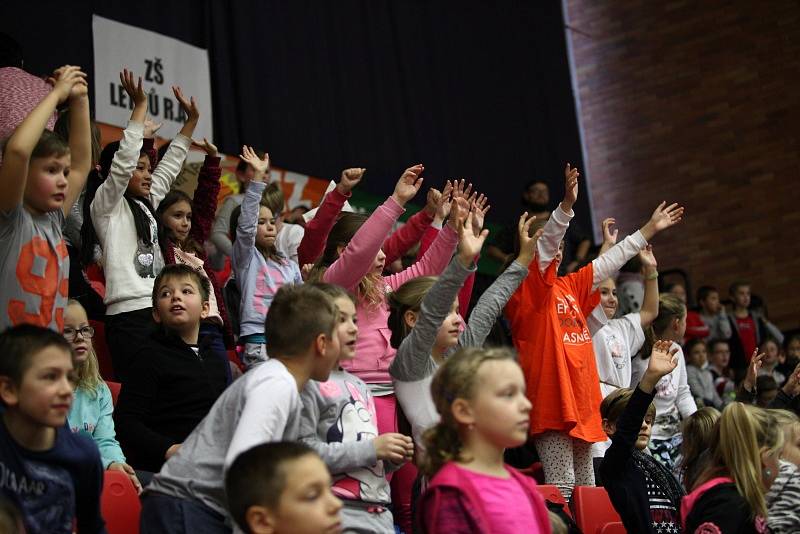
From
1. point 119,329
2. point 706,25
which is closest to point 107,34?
point 119,329

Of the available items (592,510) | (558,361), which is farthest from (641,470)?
(558,361)

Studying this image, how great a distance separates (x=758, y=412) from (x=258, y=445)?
2.01m

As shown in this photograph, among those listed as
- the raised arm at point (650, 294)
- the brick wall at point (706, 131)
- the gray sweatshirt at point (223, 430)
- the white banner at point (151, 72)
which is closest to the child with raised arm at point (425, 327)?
the gray sweatshirt at point (223, 430)

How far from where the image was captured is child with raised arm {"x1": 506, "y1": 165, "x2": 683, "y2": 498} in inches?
187

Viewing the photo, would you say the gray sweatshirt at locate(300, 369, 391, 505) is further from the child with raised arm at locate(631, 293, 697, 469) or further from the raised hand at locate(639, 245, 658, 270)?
the raised hand at locate(639, 245, 658, 270)

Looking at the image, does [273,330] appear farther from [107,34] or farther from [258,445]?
[107,34]

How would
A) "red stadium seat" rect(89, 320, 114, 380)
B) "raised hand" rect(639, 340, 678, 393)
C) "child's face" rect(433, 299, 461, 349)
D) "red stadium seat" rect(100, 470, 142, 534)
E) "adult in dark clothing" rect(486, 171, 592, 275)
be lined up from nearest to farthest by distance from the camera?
"red stadium seat" rect(100, 470, 142, 534) → "child's face" rect(433, 299, 461, 349) → "raised hand" rect(639, 340, 678, 393) → "red stadium seat" rect(89, 320, 114, 380) → "adult in dark clothing" rect(486, 171, 592, 275)

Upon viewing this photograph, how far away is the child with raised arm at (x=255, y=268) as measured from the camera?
4727 mm

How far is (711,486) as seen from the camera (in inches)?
143

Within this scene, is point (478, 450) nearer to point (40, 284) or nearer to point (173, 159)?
point (40, 284)

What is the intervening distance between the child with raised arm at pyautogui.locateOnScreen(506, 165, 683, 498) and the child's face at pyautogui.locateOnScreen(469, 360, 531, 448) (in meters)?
1.95

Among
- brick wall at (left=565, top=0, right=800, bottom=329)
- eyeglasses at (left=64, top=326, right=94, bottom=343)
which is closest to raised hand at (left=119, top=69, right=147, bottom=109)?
eyeglasses at (left=64, top=326, right=94, bottom=343)

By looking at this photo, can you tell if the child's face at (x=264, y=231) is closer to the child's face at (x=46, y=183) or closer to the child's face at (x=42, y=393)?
the child's face at (x=46, y=183)

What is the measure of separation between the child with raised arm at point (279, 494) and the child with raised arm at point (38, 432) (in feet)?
1.34
